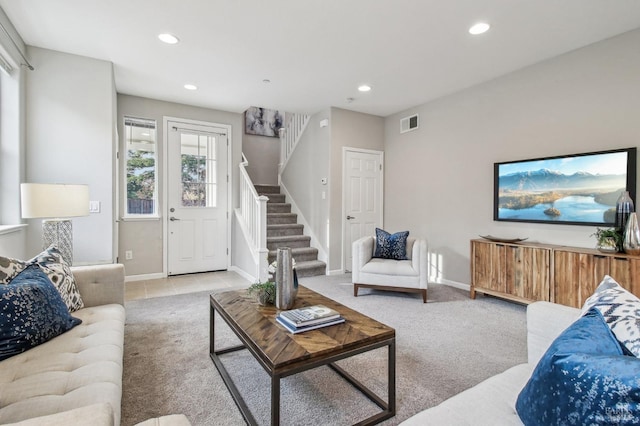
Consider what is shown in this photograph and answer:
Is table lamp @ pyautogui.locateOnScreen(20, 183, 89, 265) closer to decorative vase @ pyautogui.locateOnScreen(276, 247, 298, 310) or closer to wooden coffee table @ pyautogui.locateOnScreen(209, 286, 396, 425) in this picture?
wooden coffee table @ pyautogui.locateOnScreen(209, 286, 396, 425)

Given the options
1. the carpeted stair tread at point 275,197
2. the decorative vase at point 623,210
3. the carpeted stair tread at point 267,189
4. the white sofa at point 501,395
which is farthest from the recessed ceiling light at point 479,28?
the carpeted stair tread at point 267,189

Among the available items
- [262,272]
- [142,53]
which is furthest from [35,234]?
[262,272]

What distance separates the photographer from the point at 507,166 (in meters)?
3.77

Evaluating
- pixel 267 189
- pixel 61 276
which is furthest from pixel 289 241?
→ pixel 61 276

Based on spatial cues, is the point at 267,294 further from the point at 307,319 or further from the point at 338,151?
the point at 338,151

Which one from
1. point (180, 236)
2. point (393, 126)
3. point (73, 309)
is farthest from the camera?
point (393, 126)

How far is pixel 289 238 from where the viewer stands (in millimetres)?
5309

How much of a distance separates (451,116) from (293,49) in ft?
7.94

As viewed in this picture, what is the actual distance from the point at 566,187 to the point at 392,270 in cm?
195

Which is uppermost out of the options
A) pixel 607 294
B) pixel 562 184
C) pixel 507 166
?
pixel 507 166

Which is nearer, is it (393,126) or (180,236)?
(180,236)

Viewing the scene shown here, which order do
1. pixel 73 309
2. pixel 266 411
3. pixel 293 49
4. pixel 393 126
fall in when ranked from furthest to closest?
pixel 393 126
pixel 293 49
pixel 73 309
pixel 266 411

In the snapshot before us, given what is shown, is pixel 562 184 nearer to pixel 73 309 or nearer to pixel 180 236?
pixel 73 309

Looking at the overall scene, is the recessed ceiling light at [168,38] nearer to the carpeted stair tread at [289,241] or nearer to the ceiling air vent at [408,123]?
the carpeted stair tread at [289,241]
